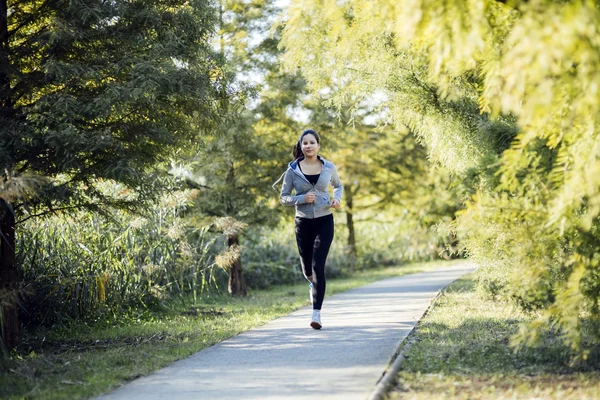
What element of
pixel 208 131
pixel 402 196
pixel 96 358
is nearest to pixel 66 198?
pixel 96 358

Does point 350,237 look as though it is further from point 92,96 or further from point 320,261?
point 92,96

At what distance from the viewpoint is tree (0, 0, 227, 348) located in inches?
268

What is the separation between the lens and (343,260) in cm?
2058

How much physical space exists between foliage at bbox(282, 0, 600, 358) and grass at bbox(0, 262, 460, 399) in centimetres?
287

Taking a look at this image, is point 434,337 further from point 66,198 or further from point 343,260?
point 343,260

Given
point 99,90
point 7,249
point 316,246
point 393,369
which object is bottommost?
point 393,369

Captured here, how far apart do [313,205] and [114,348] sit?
2.49 metres

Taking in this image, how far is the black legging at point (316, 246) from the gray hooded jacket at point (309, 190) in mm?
89

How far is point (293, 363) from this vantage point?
5.96 m

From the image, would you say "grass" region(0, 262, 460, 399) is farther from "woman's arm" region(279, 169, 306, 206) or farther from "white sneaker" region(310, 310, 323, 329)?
"woman's arm" region(279, 169, 306, 206)

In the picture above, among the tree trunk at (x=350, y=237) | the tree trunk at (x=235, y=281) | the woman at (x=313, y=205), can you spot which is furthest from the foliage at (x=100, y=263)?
the tree trunk at (x=350, y=237)

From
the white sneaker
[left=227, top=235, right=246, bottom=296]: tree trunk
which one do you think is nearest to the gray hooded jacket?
the white sneaker

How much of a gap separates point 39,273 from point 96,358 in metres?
2.46

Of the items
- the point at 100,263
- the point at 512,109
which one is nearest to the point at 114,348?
the point at 100,263
